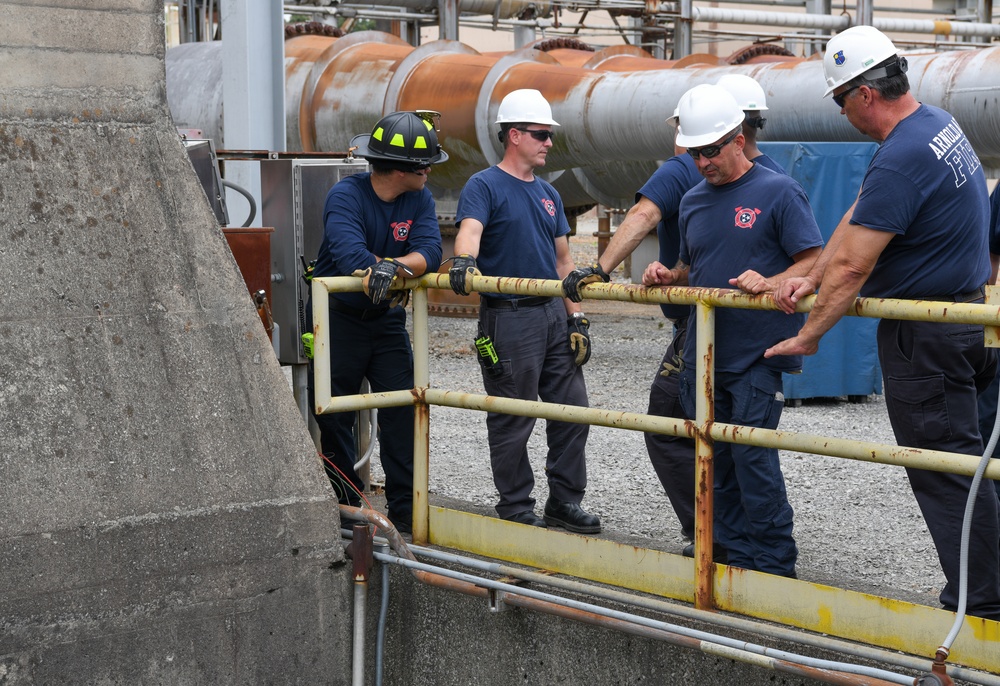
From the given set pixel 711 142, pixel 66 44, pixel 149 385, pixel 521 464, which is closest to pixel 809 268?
pixel 711 142

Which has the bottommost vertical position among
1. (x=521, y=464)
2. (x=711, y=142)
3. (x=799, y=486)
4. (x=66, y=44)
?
(x=799, y=486)

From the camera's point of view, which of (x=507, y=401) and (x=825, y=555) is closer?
(x=507, y=401)

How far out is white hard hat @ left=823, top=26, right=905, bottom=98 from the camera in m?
3.32

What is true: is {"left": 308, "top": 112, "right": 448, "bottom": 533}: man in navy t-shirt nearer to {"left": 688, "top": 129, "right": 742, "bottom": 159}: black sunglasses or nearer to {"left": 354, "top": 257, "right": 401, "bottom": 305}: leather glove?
{"left": 354, "top": 257, "right": 401, "bottom": 305}: leather glove

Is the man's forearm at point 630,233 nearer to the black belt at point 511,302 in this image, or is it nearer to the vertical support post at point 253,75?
the black belt at point 511,302

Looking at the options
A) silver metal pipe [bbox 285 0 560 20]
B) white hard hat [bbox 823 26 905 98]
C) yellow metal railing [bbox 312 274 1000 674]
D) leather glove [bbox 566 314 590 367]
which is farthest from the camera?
silver metal pipe [bbox 285 0 560 20]

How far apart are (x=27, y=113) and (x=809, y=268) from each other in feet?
7.78

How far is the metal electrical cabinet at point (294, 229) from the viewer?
17.5 ft

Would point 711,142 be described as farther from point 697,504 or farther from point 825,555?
point 825,555

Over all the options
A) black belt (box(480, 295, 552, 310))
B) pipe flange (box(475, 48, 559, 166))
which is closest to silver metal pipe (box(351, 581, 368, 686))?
black belt (box(480, 295, 552, 310))

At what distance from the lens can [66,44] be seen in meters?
3.66

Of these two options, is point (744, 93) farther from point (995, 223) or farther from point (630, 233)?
point (995, 223)

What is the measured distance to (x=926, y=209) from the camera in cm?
325

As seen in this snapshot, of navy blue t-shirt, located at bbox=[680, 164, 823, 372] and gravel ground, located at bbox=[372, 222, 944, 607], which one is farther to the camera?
gravel ground, located at bbox=[372, 222, 944, 607]
